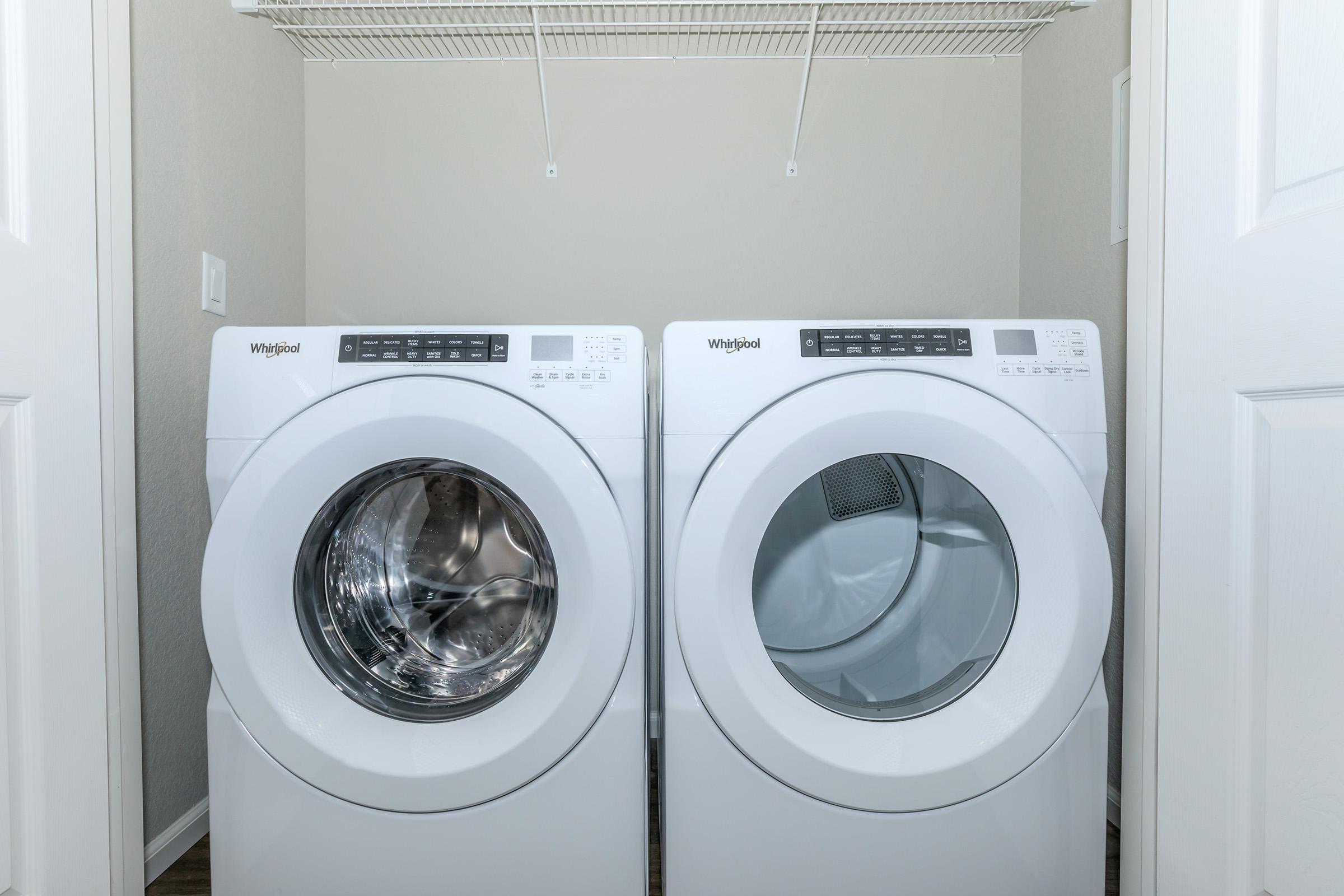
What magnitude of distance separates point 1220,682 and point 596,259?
4.35ft

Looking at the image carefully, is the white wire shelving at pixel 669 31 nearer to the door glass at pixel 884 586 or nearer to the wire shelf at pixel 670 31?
the wire shelf at pixel 670 31

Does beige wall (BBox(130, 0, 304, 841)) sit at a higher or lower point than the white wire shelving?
lower

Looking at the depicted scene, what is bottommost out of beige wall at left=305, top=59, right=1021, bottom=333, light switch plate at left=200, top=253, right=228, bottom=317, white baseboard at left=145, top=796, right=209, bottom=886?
white baseboard at left=145, top=796, right=209, bottom=886

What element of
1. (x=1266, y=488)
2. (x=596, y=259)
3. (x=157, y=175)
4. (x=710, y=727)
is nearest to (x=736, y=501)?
(x=710, y=727)

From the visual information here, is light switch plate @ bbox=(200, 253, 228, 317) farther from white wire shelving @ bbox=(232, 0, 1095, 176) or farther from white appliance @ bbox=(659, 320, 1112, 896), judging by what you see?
white appliance @ bbox=(659, 320, 1112, 896)

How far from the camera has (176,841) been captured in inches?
43.1

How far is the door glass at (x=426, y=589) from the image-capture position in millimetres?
908

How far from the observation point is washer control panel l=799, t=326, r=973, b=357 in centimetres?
88

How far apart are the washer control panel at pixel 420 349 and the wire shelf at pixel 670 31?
0.76 m

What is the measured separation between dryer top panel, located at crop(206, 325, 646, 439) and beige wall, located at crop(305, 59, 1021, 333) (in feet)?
2.22

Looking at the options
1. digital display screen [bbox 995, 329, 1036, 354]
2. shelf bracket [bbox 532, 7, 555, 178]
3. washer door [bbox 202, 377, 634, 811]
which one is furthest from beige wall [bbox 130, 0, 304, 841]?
digital display screen [bbox 995, 329, 1036, 354]

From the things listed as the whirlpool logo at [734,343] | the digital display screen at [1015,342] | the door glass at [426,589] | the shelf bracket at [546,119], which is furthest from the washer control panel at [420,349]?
the shelf bracket at [546,119]

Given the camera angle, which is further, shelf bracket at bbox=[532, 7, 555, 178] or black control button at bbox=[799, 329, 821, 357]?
shelf bracket at bbox=[532, 7, 555, 178]

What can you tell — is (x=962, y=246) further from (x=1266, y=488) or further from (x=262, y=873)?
(x=262, y=873)
